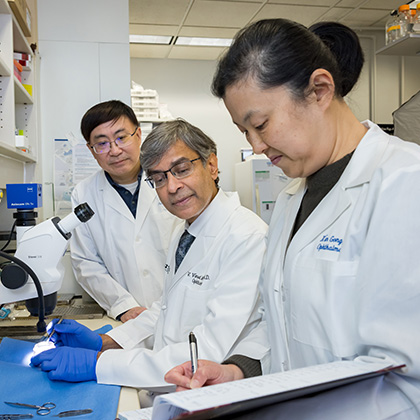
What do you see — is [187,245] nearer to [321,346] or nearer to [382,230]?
[321,346]

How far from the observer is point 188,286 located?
1.38m

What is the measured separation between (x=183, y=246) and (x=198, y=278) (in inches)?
8.6

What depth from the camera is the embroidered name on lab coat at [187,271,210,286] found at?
4.42 feet

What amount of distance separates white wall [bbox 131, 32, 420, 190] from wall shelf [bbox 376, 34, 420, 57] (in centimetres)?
237

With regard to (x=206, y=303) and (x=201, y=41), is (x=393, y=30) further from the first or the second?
(x=201, y=41)

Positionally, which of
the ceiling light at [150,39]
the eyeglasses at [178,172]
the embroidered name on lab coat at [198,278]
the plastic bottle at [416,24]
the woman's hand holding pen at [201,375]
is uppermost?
the ceiling light at [150,39]

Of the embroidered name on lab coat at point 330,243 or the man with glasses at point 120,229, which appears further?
the man with glasses at point 120,229

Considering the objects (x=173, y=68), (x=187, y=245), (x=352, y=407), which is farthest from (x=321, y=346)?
(x=173, y=68)

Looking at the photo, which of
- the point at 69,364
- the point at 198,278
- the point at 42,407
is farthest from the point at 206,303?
the point at 42,407

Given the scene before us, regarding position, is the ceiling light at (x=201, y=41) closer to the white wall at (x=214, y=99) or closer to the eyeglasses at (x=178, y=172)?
the white wall at (x=214, y=99)

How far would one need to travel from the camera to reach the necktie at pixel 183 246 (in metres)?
1.54

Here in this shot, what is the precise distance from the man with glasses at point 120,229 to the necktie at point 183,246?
56cm

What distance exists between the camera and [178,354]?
1192mm

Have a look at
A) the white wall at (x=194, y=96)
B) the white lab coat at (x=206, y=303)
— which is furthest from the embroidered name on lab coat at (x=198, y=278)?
the white wall at (x=194, y=96)
